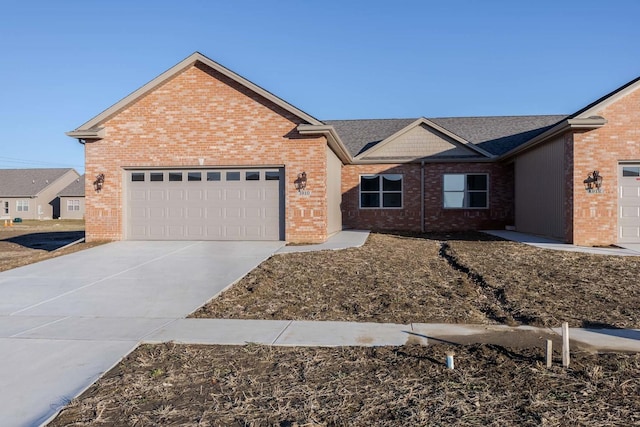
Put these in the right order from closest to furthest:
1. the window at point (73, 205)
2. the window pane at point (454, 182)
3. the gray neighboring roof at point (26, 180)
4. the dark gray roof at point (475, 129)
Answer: the window pane at point (454, 182) < the dark gray roof at point (475, 129) < the window at point (73, 205) < the gray neighboring roof at point (26, 180)

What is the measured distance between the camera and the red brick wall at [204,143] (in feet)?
46.7

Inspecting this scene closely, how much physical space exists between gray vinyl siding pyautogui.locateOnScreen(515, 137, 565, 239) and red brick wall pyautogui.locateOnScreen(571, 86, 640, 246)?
71 centimetres

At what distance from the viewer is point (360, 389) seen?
389 centimetres

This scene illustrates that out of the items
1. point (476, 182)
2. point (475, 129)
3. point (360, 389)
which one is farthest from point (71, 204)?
point (360, 389)

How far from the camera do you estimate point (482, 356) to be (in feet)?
15.2

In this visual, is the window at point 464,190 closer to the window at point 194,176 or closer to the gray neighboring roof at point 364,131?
the gray neighboring roof at point 364,131

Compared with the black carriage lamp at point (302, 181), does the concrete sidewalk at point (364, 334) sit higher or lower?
lower

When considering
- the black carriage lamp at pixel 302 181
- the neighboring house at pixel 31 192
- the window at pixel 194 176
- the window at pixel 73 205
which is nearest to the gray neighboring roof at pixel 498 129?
the black carriage lamp at pixel 302 181

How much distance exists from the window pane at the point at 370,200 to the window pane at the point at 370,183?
0.95ft

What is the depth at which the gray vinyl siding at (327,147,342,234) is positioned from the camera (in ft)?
52.5

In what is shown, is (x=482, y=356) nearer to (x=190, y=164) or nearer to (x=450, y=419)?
(x=450, y=419)

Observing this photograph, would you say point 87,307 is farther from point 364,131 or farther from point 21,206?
point 21,206

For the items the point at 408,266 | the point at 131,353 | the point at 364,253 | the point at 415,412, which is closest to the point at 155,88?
the point at 364,253

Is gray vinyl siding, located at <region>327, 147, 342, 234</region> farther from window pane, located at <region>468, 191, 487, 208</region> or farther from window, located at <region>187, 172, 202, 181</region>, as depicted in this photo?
window pane, located at <region>468, 191, 487, 208</region>
